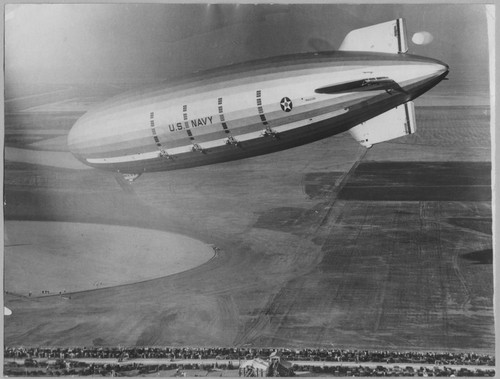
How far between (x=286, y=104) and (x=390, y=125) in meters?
0.96

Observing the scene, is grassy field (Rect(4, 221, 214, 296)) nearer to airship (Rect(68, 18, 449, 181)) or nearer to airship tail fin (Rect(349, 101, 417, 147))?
airship (Rect(68, 18, 449, 181))

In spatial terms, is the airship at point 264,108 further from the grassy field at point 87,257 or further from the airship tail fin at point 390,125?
the grassy field at point 87,257

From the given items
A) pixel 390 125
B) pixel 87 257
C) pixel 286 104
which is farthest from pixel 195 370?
pixel 390 125

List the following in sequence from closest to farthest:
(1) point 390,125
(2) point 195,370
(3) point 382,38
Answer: (3) point 382,38, (1) point 390,125, (2) point 195,370

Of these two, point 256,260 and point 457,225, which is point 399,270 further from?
point 256,260

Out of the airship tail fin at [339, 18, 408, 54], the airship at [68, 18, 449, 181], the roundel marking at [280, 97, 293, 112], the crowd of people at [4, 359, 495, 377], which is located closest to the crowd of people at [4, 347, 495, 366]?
the crowd of people at [4, 359, 495, 377]

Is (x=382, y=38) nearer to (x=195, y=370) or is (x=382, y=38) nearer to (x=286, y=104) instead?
(x=286, y=104)

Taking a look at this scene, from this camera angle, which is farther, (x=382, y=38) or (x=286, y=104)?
(x=382, y=38)

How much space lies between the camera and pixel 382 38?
4652 millimetres

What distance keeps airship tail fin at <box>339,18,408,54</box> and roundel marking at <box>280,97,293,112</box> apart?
81 cm

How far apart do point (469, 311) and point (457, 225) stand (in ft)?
2.51

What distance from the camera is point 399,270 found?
5082 mm

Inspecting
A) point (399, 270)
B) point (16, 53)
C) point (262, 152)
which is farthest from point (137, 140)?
point (399, 270)

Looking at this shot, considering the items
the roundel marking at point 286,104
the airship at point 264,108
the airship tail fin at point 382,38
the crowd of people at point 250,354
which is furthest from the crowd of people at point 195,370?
the airship tail fin at point 382,38
